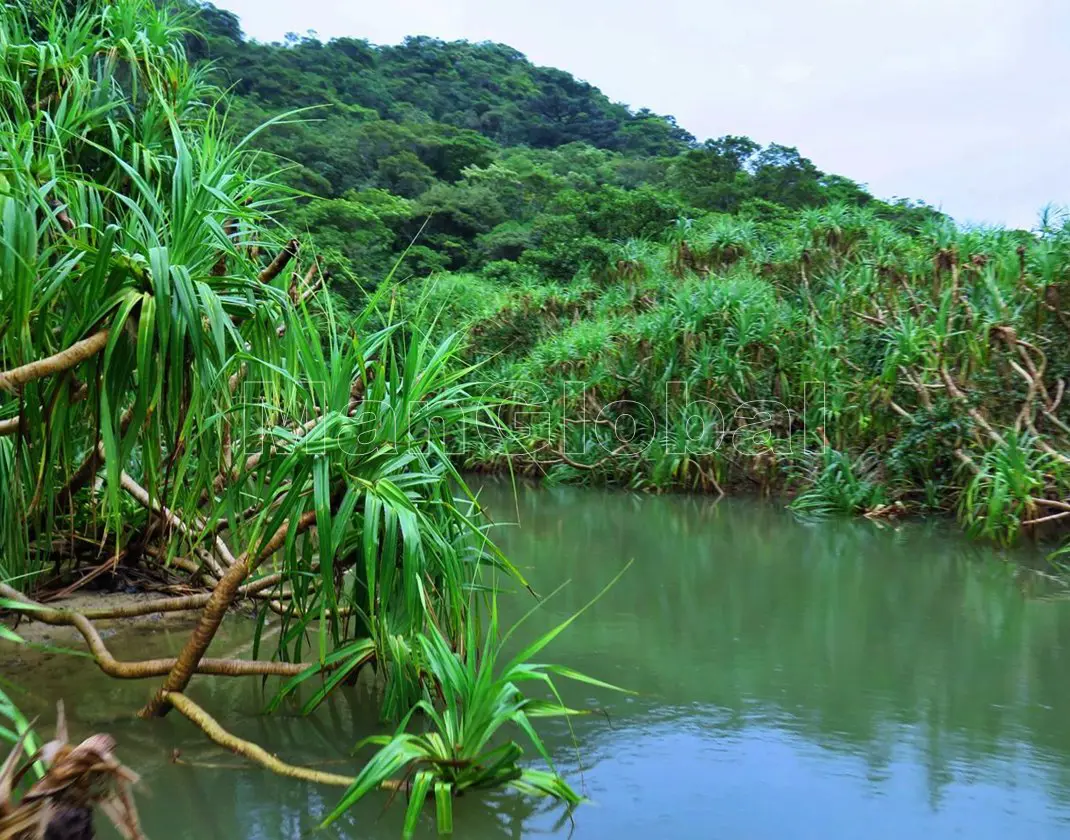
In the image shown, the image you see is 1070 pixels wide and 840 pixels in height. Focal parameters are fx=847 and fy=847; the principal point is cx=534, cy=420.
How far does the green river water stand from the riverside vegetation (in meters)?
0.14

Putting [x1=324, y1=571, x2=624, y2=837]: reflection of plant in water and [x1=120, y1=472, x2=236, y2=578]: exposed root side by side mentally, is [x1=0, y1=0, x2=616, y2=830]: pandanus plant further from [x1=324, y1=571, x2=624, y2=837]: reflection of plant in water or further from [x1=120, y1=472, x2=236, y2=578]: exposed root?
[x1=120, y1=472, x2=236, y2=578]: exposed root

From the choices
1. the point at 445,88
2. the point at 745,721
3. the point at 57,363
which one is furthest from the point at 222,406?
the point at 445,88

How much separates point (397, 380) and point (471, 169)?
2245cm

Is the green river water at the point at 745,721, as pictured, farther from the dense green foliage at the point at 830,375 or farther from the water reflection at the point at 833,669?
the dense green foliage at the point at 830,375

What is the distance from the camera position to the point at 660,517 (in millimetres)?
7234

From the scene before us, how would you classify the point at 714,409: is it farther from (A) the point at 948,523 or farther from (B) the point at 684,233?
(B) the point at 684,233

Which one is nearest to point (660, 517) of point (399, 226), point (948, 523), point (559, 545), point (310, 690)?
point (559, 545)

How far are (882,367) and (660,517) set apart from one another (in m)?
2.50

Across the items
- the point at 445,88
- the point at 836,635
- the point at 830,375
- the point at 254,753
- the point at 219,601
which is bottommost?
the point at 836,635

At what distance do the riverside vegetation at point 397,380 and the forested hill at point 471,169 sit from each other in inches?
7.4

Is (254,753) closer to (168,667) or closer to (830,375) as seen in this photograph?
(168,667)

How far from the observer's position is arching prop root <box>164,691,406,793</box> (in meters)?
2.06

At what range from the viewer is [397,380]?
237 centimetres

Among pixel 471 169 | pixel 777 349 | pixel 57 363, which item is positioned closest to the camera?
pixel 57 363
